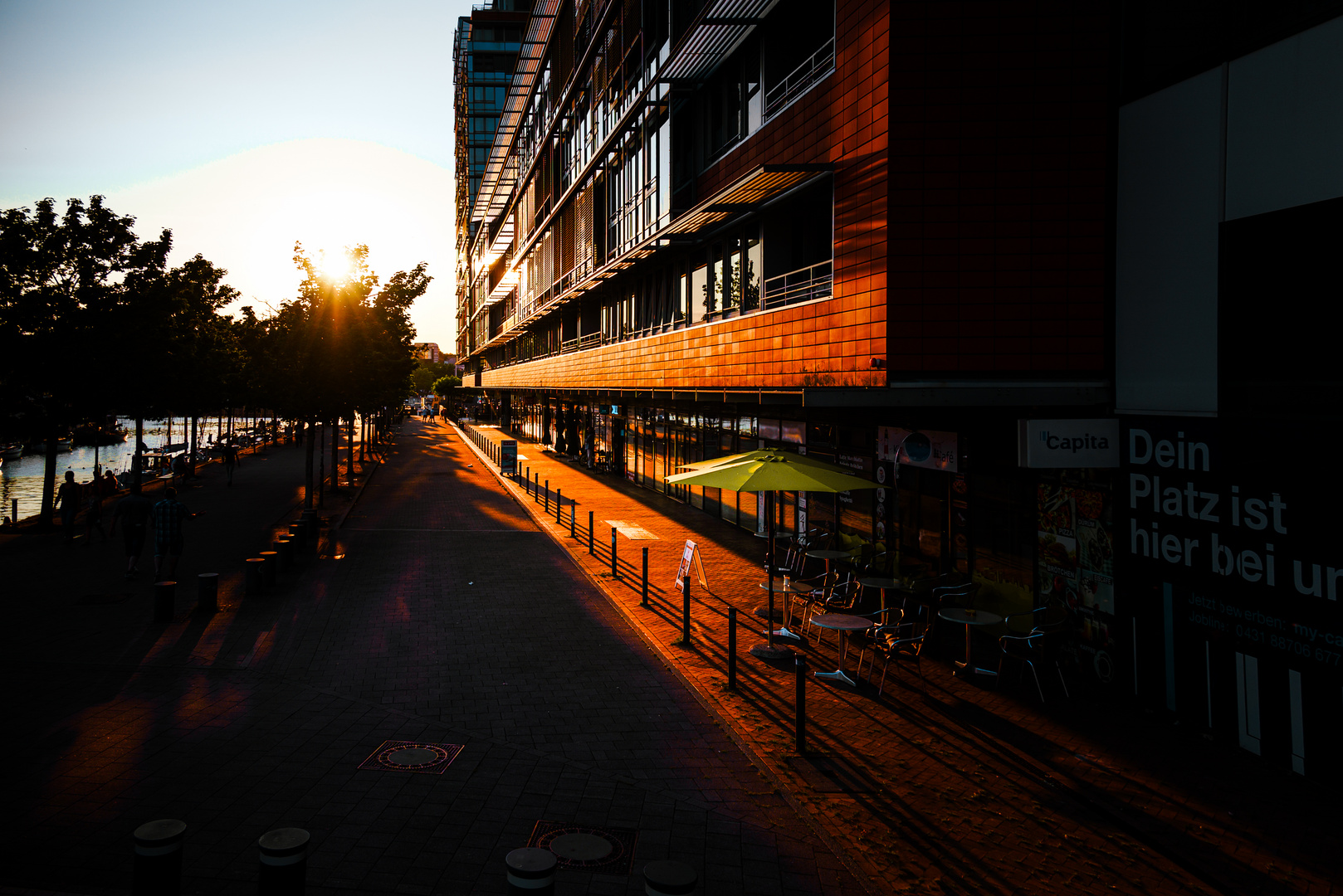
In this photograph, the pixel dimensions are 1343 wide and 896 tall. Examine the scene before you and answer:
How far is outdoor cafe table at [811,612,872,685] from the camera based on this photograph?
9.30 meters

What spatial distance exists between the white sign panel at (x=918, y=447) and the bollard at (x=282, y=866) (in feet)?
29.3

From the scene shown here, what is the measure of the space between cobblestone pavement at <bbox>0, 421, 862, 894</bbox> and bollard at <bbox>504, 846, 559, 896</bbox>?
1.29 m

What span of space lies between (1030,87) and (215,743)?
35.6 ft

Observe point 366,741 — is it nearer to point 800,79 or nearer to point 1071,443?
point 1071,443

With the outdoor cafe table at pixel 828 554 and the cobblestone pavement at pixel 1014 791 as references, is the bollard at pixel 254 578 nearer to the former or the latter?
the cobblestone pavement at pixel 1014 791

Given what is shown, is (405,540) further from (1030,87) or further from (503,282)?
(503,282)

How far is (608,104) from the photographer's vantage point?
27.9 metres

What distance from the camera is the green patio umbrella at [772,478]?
10.2m

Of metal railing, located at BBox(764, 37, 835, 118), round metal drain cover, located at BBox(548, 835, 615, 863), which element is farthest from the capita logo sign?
metal railing, located at BBox(764, 37, 835, 118)

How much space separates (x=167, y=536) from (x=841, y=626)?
37.5 ft

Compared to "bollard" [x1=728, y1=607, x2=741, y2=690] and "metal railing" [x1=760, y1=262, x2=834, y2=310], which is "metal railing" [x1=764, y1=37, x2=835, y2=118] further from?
"bollard" [x1=728, y1=607, x2=741, y2=690]

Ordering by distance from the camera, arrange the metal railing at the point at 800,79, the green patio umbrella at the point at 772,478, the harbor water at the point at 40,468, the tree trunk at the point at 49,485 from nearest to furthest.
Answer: the green patio umbrella at the point at 772,478
the metal railing at the point at 800,79
the tree trunk at the point at 49,485
the harbor water at the point at 40,468

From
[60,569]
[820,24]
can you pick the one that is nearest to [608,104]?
[820,24]

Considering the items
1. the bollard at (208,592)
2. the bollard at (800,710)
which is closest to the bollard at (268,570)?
the bollard at (208,592)
